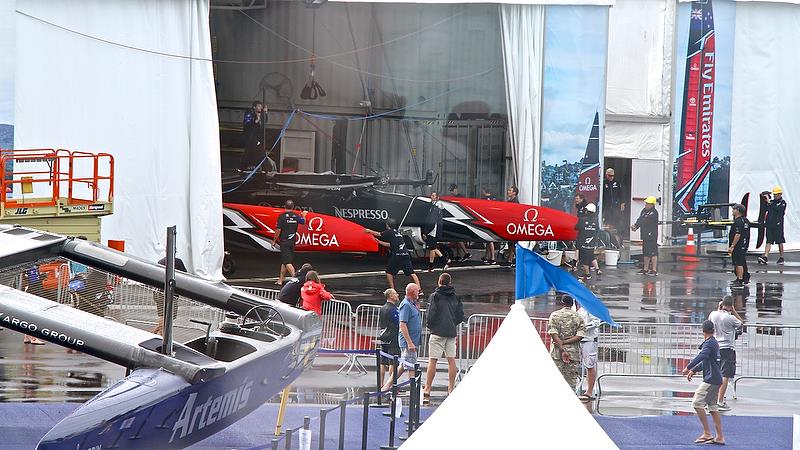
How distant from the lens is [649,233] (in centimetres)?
2445

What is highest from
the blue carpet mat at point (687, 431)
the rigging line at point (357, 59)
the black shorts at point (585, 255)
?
the rigging line at point (357, 59)

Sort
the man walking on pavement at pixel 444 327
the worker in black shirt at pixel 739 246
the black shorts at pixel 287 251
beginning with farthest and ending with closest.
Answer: the worker in black shirt at pixel 739 246 → the black shorts at pixel 287 251 → the man walking on pavement at pixel 444 327

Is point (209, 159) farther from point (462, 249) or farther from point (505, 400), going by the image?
point (505, 400)

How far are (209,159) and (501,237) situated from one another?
6.89m

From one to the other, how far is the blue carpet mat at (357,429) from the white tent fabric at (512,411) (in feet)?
9.39

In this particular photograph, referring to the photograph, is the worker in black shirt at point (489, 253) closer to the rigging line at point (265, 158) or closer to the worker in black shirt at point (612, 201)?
the worker in black shirt at point (612, 201)

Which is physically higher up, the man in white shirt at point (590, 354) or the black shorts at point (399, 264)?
the black shorts at point (399, 264)

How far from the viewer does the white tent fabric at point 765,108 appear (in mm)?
28500

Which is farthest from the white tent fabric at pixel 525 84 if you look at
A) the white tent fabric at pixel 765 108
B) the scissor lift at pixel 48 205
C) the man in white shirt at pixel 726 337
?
the man in white shirt at pixel 726 337

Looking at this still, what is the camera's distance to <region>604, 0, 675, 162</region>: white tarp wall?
29172 millimetres

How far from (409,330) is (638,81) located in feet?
62.3

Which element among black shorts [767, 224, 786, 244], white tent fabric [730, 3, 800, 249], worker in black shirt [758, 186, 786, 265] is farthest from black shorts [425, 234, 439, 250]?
white tent fabric [730, 3, 800, 249]

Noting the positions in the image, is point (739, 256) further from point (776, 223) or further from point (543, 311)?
point (543, 311)

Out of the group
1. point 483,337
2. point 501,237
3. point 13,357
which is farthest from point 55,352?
point 501,237
